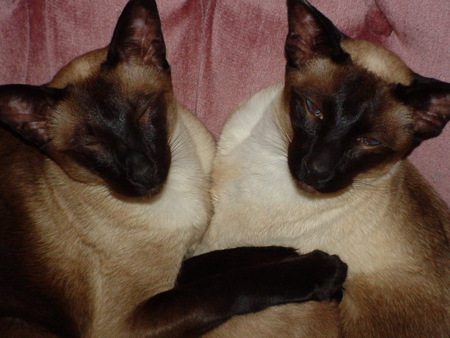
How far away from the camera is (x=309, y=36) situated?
2238mm

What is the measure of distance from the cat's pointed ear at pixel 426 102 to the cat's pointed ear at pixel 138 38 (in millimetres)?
1119

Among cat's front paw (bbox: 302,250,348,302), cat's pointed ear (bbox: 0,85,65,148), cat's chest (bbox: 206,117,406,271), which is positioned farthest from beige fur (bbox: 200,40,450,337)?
cat's pointed ear (bbox: 0,85,65,148)

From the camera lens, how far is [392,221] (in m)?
2.44

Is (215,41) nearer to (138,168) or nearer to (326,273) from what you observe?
(138,168)

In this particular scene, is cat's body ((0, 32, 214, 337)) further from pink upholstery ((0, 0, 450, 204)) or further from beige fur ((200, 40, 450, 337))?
pink upholstery ((0, 0, 450, 204))

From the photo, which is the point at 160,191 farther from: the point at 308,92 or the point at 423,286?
the point at 423,286

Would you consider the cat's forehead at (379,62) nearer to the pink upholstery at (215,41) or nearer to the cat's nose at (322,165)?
the pink upholstery at (215,41)

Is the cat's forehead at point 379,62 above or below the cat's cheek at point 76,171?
above

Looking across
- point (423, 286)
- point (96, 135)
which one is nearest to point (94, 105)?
point (96, 135)

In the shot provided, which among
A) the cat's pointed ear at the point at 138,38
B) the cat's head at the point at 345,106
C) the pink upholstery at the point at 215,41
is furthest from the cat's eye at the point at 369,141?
the cat's pointed ear at the point at 138,38

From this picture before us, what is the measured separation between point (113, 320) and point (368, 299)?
1.26m

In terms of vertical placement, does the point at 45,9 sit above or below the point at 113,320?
→ above

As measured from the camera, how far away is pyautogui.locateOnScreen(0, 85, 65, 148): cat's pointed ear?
2043 mm

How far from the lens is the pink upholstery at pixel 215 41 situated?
2.52m
